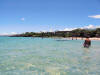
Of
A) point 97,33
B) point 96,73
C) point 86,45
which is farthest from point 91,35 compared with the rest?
point 96,73

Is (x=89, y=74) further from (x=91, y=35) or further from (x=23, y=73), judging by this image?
(x=91, y=35)

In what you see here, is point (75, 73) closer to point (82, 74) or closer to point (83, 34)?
point (82, 74)

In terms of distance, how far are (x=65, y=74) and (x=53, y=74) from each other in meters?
0.65

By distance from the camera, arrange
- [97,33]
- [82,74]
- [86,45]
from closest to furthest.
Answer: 1. [82,74]
2. [86,45]
3. [97,33]

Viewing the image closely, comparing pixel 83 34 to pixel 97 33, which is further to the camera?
pixel 83 34

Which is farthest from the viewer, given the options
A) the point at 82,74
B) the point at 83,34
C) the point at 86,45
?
the point at 83,34

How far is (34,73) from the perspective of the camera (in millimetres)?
8523

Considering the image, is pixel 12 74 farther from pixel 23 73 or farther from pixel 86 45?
pixel 86 45

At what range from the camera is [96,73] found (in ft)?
27.8

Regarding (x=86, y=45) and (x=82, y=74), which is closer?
(x=82, y=74)

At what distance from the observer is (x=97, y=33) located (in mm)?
116625

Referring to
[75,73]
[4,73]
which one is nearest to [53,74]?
[75,73]

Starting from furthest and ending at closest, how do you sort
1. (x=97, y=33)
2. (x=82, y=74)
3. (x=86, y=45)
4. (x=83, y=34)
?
(x=83, y=34)
(x=97, y=33)
(x=86, y=45)
(x=82, y=74)

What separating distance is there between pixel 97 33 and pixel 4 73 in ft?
377
